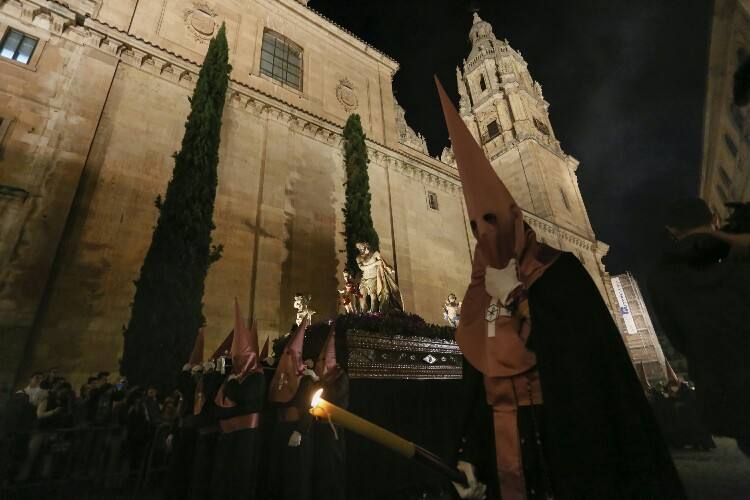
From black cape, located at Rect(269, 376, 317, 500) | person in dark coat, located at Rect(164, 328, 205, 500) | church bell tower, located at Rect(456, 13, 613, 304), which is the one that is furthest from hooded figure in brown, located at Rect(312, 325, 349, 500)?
church bell tower, located at Rect(456, 13, 613, 304)

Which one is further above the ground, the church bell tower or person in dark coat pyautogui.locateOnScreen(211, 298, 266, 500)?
the church bell tower

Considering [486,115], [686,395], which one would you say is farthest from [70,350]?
[486,115]

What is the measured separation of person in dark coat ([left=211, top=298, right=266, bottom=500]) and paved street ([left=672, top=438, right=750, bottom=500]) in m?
5.88

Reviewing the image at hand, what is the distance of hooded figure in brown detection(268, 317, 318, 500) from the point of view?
4852mm

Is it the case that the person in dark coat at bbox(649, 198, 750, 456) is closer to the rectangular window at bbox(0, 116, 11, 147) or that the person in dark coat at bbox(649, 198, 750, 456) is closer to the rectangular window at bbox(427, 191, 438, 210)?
the rectangular window at bbox(0, 116, 11, 147)

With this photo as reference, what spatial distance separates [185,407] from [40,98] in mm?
10149

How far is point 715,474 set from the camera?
18.9 feet

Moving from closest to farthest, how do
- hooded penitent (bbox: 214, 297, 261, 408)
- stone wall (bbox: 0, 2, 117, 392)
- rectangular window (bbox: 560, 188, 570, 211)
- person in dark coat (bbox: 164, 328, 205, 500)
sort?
hooded penitent (bbox: 214, 297, 261, 408), person in dark coat (bbox: 164, 328, 205, 500), stone wall (bbox: 0, 2, 117, 392), rectangular window (bbox: 560, 188, 570, 211)

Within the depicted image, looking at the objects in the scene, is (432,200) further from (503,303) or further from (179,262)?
(503,303)

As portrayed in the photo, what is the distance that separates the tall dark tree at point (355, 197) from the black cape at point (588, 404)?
11237mm

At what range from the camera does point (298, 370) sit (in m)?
5.55

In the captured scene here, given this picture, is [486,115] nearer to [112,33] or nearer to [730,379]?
[112,33]

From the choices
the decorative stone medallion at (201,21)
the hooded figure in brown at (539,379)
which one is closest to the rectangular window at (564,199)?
the decorative stone medallion at (201,21)

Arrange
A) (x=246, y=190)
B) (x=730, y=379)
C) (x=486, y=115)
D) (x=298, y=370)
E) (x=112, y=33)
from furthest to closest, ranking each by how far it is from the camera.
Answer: (x=486, y=115) → (x=246, y=190) → (x=112, y=33) → (x=298, y=370) → (x=730, y=379)
